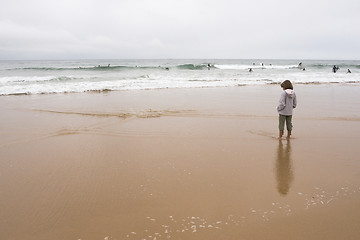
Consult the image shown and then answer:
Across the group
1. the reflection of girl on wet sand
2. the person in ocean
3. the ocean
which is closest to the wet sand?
the reflection of girl on wet sand

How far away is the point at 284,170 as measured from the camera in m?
4.86

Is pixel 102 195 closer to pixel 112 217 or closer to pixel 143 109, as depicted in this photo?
pixel 112 217

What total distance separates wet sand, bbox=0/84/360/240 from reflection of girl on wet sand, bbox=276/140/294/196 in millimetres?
23

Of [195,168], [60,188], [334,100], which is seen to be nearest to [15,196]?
[60,188]

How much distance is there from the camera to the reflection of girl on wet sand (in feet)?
13.8

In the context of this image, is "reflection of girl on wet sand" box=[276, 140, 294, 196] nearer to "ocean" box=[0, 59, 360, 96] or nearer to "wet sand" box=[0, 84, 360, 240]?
"wet sand" box=[0, 84, 360, 240]

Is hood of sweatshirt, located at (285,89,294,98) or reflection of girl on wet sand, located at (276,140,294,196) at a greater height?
hood of sweatshirt, located at (285,89,294,98)

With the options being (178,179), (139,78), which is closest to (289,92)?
(178,179)

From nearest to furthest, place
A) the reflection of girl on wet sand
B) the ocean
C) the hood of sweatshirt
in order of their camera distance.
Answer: the reflection of girl on wet sand < the hood of sweatshirt < the ocean

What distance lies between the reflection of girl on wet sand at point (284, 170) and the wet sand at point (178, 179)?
23 millimetres

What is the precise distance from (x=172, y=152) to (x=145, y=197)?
1941mm

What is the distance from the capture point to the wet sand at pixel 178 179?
3.25 meters

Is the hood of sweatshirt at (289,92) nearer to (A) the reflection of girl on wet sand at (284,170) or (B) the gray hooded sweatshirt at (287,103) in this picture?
(B) the gray hooded sweatshirt at (287,103)

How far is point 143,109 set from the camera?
35.1 feet
